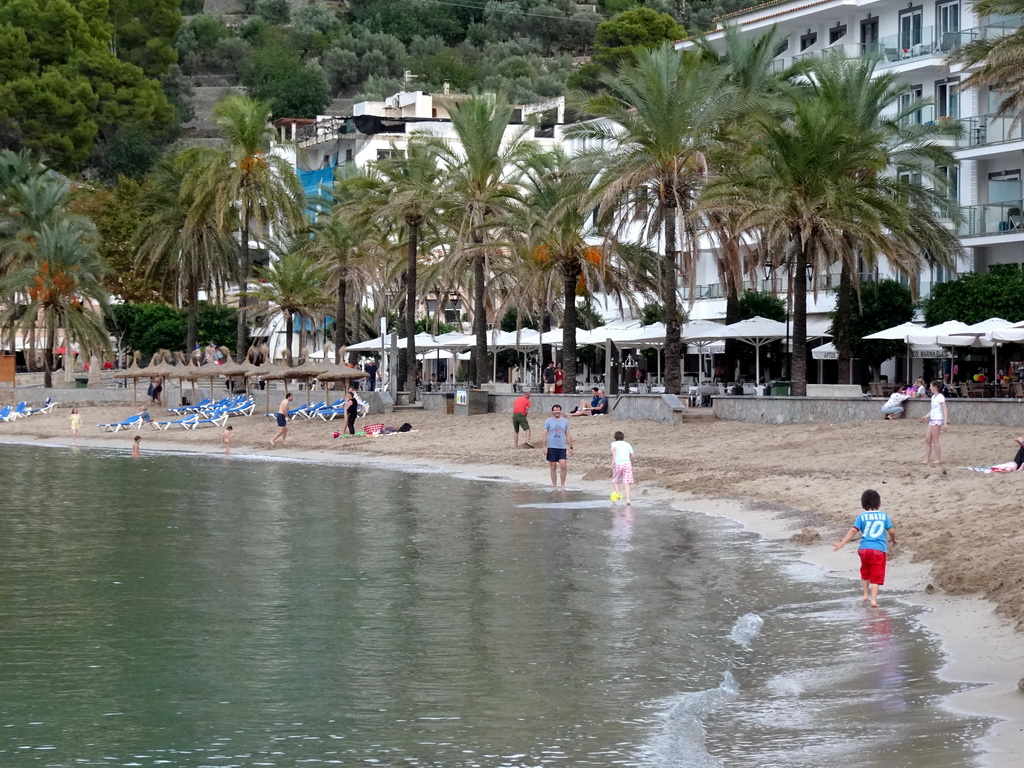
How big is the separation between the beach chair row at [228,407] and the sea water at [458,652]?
30.4 metres

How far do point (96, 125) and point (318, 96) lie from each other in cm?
2905

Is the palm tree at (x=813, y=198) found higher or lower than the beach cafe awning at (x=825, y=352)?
higher

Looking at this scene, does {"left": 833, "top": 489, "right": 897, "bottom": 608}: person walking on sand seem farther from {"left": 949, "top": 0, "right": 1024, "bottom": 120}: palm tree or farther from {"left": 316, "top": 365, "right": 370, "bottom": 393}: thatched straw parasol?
{"left": 316, "top": 365, "right": 370, "bottom": 393}: thatched straw parasol

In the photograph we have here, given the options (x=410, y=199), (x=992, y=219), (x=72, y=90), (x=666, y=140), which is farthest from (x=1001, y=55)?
(x=72, y=90)

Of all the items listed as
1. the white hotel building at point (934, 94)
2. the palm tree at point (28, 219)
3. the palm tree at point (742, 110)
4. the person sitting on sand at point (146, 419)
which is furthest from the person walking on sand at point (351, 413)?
the palm tree at point (28, 219)

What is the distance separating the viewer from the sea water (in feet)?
32.4

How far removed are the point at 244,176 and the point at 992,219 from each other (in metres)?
28.1

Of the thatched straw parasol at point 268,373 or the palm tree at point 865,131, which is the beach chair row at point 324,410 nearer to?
the thatched straw parasol at point 268,373

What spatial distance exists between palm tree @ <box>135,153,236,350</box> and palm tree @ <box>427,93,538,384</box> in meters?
15.8

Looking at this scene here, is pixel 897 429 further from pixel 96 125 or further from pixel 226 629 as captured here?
pixel 96 125

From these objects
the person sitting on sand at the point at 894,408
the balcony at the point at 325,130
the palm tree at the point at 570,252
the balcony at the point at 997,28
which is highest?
the balcony at the point at 325,130

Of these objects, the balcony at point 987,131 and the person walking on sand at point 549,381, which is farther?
the person walking on sand at point 549,381

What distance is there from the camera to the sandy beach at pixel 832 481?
12453 mm

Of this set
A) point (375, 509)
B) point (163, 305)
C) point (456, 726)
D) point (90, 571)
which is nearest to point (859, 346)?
point (375, 509)
